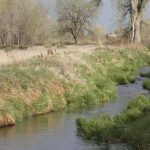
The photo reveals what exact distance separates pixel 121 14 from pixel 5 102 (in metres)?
44.2

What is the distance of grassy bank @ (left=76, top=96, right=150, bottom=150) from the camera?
13881 mm

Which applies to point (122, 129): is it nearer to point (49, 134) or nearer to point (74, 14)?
point (49, 134)

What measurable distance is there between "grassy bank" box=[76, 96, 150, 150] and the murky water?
0.95ft

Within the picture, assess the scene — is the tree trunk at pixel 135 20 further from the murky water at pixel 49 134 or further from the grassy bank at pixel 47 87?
the murky water at pixel 49 134

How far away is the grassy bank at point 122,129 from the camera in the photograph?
13.9 metres

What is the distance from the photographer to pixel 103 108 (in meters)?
21.7

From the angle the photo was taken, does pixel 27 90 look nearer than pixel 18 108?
No

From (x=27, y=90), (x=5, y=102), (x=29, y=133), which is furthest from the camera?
(x=27, y=90)

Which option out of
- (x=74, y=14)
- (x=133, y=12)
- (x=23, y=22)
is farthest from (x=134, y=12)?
(x=74, y=14)

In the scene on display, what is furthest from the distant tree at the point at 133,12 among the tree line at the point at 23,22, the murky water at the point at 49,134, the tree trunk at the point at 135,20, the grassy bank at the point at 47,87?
the murky water at the point at 49,134

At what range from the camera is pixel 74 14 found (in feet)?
263

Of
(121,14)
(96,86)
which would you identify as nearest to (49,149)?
(96,86)

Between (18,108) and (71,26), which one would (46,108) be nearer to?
(18,108)

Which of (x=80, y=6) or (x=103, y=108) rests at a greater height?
(x=80, y=6)
